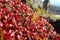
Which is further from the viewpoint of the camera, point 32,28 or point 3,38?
point 32,28

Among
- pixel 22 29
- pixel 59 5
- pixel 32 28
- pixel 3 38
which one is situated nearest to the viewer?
pixel 3 38

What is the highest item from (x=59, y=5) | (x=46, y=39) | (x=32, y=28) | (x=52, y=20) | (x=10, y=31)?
(x=10, y=31)

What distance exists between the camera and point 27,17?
701cm

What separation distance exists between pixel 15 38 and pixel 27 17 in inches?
55.7

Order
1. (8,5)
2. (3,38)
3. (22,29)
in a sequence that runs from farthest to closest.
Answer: (8,5)
(22,29)
(3,38)

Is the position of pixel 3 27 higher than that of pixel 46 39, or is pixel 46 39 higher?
pixel 3 27

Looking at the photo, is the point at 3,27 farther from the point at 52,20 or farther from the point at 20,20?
the point at 52,20

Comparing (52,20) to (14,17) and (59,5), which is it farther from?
(59,5)

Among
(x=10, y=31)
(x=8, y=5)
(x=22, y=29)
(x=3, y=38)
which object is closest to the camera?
(x=3, y=38)

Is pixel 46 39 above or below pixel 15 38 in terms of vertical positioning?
below

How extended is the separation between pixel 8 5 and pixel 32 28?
120 centimetres

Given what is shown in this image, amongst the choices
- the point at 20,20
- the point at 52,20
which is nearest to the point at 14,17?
the point at 20,20

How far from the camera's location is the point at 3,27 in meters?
5.68

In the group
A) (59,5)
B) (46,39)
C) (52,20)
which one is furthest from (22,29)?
(59,5)
